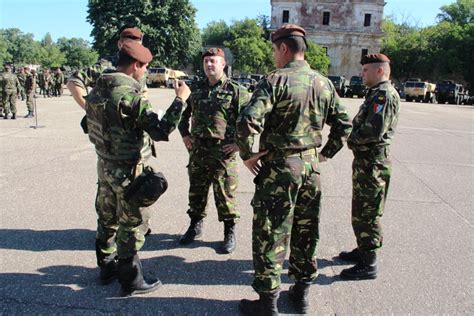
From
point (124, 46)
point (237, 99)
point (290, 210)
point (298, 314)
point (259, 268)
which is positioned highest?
point (124, 46)

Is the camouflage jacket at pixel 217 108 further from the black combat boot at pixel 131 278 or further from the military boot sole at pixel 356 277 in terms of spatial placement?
the military boot sole at pixel 356 277

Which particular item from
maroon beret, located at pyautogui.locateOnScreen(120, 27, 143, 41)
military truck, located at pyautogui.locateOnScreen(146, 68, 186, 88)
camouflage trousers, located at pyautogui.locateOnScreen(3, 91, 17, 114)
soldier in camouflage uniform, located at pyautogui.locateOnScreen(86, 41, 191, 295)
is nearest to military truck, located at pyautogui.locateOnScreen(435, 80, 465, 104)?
military truck, located at pyautogui.locateOnScreen(146, 68, 186, 88)

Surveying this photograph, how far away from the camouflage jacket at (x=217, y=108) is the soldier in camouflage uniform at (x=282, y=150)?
3.59ft

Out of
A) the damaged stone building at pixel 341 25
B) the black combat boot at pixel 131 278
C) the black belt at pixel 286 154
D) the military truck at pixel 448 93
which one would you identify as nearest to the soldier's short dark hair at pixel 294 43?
the black belt at pixel 286 154

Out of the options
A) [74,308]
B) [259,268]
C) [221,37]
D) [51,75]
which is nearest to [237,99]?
[259,268]

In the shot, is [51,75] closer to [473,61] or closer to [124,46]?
[124,46]

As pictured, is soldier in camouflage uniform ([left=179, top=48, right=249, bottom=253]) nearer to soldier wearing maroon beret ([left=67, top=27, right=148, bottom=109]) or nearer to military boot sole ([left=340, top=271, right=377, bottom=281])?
soldier wearing maroon beret ([left=67, top=27, right=148, bottom=109])

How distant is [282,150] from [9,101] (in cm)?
1296

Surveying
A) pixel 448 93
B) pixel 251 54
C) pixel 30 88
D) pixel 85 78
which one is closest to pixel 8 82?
pixel 30 88

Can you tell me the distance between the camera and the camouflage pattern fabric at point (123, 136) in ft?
9.47

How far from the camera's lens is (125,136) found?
9.92 feet

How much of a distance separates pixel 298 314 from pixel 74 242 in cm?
243

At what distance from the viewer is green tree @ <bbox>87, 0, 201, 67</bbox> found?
4078 centimetres

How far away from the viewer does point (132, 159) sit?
10.1ft
